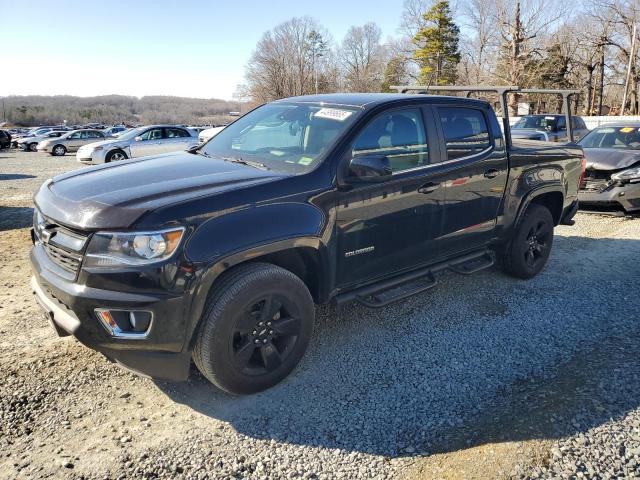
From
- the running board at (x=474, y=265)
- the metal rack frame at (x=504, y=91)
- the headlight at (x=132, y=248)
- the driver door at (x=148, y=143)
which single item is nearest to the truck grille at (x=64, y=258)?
the headlight at (x=132, y=248)

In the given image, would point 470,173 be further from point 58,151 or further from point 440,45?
point 440,45

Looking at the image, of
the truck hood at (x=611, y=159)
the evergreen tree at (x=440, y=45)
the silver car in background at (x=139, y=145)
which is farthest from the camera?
the evergreen tree at (x=440, y=45)

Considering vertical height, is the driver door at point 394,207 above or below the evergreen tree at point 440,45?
below

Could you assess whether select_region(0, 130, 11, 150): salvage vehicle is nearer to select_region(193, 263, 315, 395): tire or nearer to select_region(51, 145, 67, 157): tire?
select_region(51, 145, 67, 157): tire

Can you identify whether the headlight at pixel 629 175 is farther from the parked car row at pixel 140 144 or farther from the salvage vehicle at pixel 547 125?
the parked car row at pixel 140 144

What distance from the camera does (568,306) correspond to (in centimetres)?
459

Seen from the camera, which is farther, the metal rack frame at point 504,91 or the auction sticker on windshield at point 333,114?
the metal rack frame at point 504,91

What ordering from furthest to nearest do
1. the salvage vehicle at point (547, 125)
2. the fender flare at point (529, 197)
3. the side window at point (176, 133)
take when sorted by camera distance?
the side window at point (176, 133)
the salvage vehicle at point (547, 125)
the fender flare at point (529, 197)

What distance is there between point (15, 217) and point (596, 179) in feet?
32.2

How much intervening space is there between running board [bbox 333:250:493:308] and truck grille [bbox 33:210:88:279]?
5.67 ft

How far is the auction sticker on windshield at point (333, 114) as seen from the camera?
3590 millimetres

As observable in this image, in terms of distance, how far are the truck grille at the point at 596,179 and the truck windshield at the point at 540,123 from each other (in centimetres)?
710

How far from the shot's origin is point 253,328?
119 inches

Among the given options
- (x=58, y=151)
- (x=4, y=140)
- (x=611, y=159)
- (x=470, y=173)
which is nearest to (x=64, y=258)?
(x=470, y=173)
